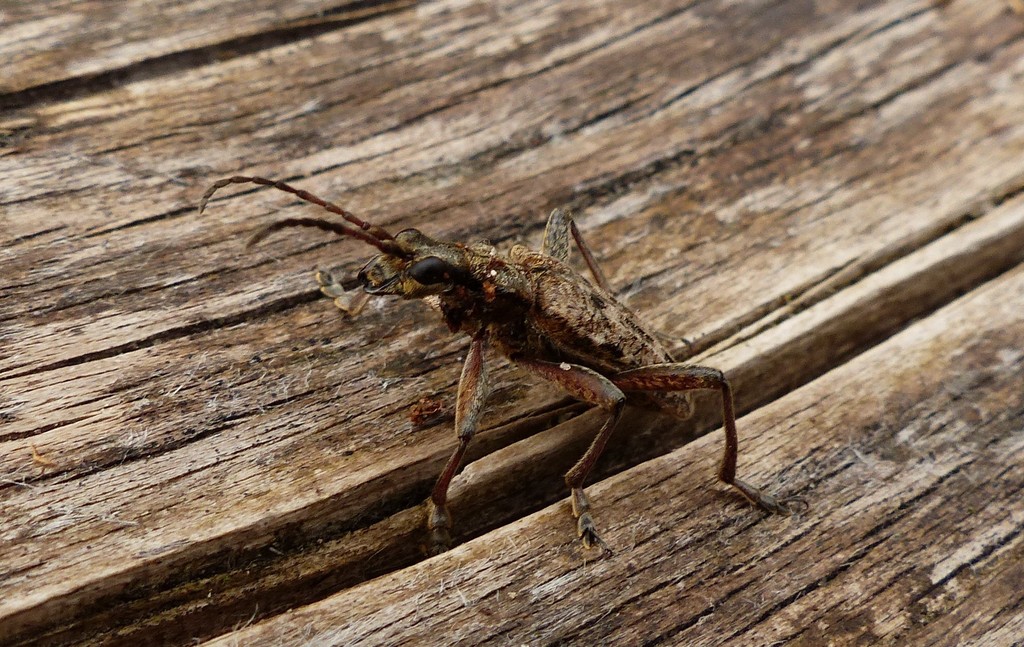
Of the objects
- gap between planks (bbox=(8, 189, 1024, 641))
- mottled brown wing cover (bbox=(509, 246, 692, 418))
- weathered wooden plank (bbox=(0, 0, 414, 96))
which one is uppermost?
weathered wooden plank (bbox=(0, 0, 414, 96))

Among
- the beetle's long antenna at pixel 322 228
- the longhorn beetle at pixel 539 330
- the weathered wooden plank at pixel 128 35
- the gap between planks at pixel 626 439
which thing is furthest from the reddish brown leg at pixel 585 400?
the weathered wooden plank at pixel 128 35

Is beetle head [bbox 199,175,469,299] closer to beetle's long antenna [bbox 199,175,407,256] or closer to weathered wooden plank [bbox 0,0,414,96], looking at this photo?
beetle's long antenna [bbox 199,175,407,256]

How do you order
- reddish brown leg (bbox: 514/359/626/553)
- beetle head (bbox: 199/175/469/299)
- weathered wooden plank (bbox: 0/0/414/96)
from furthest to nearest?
weathered wooden plank (bbox: 0/0/414/96)
beetle head (bbox: 199/175/469/299)
reddish brown leg (bbox: 514/359/626/553)

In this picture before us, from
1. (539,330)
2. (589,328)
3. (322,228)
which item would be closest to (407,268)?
(322,228)

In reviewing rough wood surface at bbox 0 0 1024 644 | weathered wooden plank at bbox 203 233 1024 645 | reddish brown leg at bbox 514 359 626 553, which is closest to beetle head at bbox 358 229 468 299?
rough wood surface at bbox 0 0 1024 644

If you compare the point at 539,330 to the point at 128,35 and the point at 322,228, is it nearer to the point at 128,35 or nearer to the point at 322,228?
the point at 322,228

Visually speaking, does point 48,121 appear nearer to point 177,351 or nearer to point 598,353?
point 177,351
